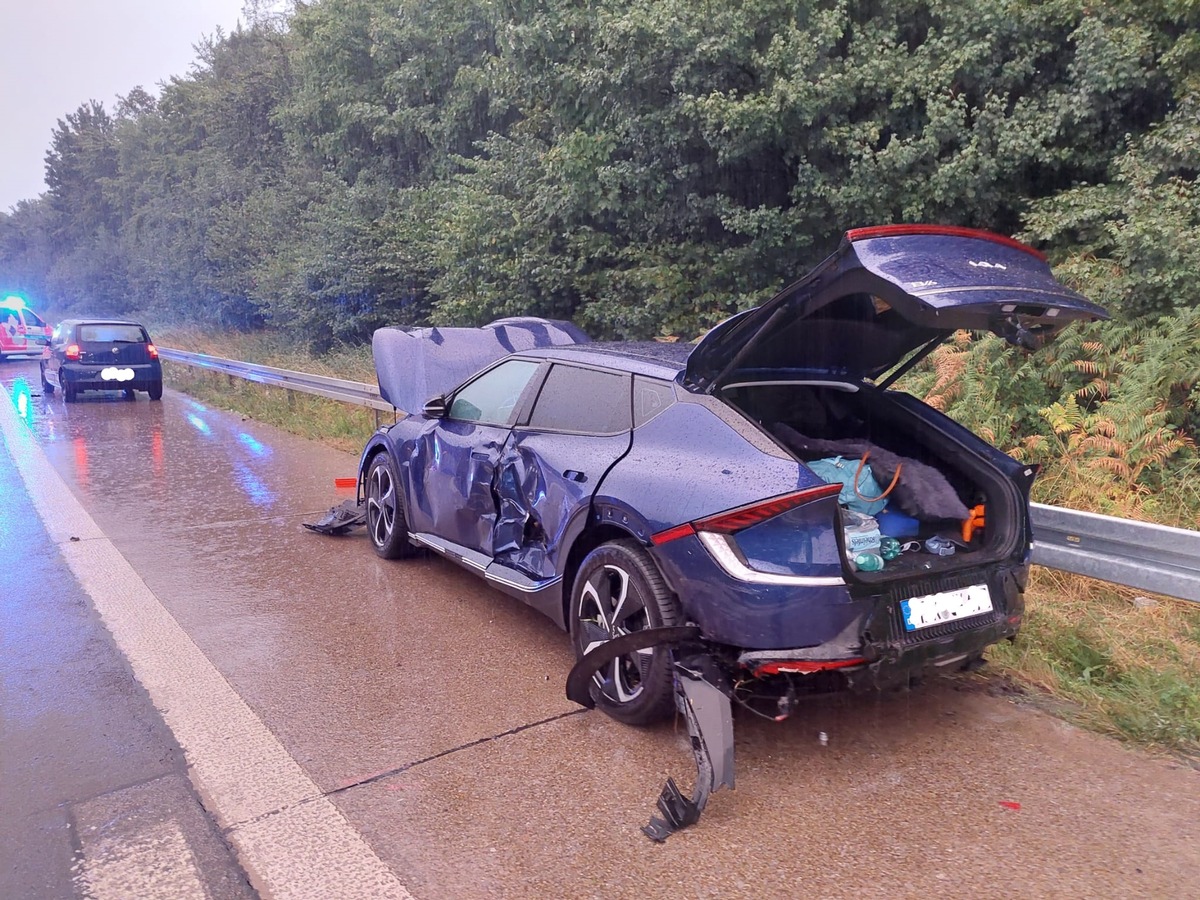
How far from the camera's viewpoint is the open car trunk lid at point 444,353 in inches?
267

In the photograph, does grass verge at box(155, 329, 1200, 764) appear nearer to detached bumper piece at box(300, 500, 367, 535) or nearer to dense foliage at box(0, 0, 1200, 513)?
dense foliage at box(0, 0, 1200, 513)

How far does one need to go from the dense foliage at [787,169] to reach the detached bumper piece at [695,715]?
13.6ft

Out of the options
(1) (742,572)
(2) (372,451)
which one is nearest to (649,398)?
(1) (742,572)

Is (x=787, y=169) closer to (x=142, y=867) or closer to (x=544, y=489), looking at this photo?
(x=544, y=489)

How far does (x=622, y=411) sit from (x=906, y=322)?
1.31m

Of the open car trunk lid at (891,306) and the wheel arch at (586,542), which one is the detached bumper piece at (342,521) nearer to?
the wheel arch at (586,542)

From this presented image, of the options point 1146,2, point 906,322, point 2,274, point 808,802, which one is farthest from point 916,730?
point 2,274

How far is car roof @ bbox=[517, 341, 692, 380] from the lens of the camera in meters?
4.29

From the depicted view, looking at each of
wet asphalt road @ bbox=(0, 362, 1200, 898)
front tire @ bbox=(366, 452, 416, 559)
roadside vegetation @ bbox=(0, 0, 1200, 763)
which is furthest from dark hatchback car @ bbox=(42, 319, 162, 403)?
wet asphalt road @ bbox=(0, 362, 1200, 898)

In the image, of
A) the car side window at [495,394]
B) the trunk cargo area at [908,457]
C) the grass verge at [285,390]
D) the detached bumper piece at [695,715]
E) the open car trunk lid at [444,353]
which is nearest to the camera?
the detached bumper piece at [695,715]

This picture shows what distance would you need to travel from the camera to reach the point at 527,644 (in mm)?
4922

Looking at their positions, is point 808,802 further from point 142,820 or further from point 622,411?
point 142,820

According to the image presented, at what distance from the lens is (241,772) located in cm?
360

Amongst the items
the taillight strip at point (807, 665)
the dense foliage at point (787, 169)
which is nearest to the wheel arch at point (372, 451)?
the taillight strip at point (807, 665)
